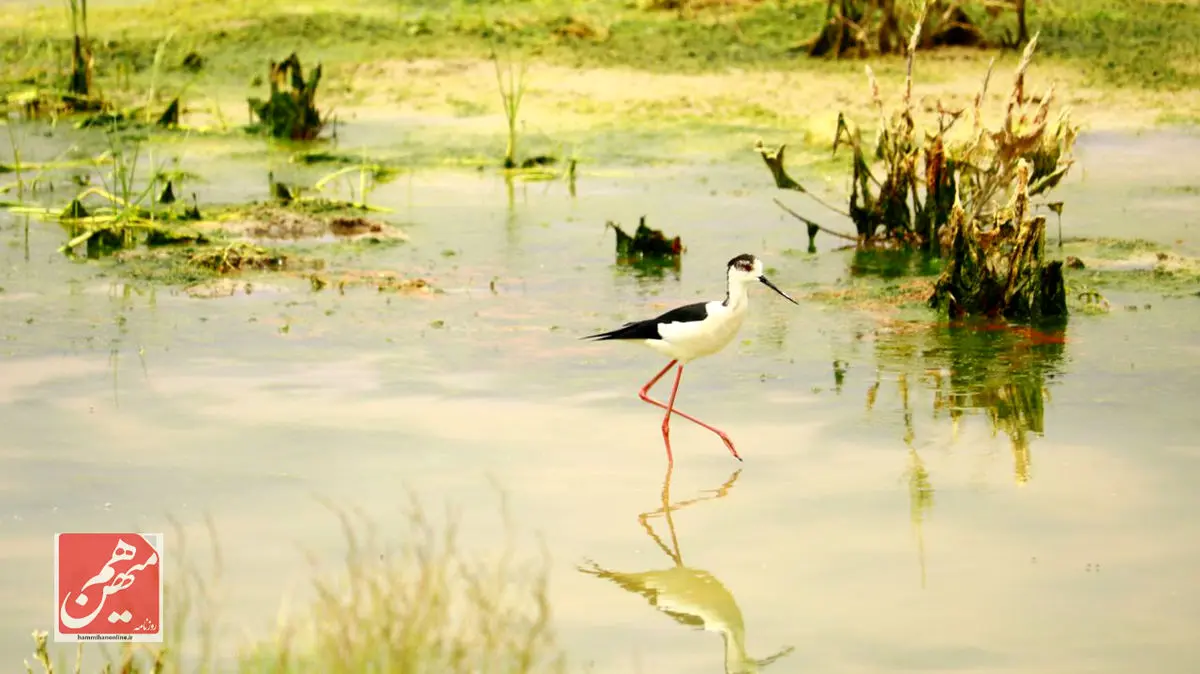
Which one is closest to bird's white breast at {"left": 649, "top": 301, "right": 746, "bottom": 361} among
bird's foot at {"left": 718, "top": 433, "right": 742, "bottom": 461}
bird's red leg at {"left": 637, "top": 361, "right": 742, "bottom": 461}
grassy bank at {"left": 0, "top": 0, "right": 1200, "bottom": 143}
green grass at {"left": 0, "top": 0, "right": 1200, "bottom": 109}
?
bird's red leg at {"left": 637, "top": 361, "right": 742, "bottom": 461}

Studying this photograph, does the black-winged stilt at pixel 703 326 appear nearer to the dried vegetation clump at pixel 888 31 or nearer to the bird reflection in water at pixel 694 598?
the bird reflection in water at pixel 694 598

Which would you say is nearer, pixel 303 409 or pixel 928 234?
pixel 303 409

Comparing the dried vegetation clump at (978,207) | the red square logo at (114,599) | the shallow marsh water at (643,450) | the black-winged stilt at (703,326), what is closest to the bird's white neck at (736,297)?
the black-winged stilt at (703,326)

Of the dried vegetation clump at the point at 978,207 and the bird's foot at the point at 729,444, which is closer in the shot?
the bird's foot at the point at 729,444

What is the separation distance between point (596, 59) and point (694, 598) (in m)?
13.5

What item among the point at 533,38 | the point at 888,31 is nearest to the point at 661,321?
the point at 888,31

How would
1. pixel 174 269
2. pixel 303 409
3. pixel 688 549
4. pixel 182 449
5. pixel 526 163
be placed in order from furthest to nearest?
pixel 526 163 < pixel 174 269 < pixel 303 409 < pixel 182 449 < pixel 688 549

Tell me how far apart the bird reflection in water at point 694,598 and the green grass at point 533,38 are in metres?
12.3

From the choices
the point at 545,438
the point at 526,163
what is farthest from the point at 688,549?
the point at 526,163

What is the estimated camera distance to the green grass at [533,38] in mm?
18750

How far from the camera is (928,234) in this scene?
11.8 m

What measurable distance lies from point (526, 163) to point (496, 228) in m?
2.23

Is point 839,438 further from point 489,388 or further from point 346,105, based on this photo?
point 346,105

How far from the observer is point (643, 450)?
7766 millimetres
